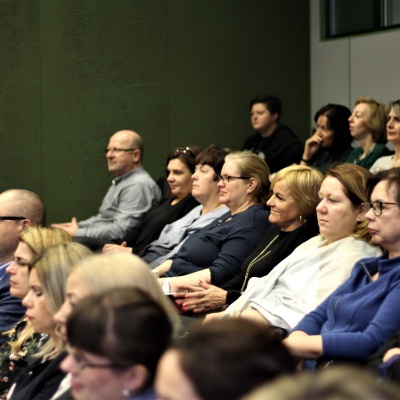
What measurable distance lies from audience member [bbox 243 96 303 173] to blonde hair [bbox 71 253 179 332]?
4604 mm

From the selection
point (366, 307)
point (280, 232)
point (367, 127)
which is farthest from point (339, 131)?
point (366, 307)

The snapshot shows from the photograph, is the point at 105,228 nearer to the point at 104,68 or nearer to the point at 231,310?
the point at 104,68

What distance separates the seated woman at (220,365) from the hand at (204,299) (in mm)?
2885

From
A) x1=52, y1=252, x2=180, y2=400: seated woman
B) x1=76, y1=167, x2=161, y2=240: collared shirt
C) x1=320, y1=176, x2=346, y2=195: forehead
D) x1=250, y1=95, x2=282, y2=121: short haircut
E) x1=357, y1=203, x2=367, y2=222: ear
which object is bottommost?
x1=76, y1=167, x2=161, y2=240: collared shirt

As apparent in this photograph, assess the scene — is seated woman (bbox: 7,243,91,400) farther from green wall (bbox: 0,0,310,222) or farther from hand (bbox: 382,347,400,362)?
green wall (bbox: 0,0,310,222)

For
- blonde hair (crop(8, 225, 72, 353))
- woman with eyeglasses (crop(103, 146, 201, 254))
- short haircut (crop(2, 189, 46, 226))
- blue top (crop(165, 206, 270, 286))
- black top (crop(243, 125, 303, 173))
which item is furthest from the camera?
black top (crop(243, 125, 303, 173))

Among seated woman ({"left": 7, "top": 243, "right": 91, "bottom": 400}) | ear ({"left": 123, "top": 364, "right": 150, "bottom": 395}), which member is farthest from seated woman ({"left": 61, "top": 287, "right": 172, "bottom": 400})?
seated woman ({"left": 7, "top": 243, "right": 91, "bottom": 400})

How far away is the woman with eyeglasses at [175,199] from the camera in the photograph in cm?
596

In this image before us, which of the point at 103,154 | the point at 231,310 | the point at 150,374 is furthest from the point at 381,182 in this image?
the point at 103,154

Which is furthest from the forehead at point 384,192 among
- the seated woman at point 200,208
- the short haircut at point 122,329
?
the seated woman at point 200,208

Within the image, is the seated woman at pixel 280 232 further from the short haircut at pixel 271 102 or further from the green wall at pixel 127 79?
the green wall at pixel 127 79

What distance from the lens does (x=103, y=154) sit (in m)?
7.46

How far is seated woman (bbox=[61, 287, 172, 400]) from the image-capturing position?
1862 millimetres

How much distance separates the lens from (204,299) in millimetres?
4512
